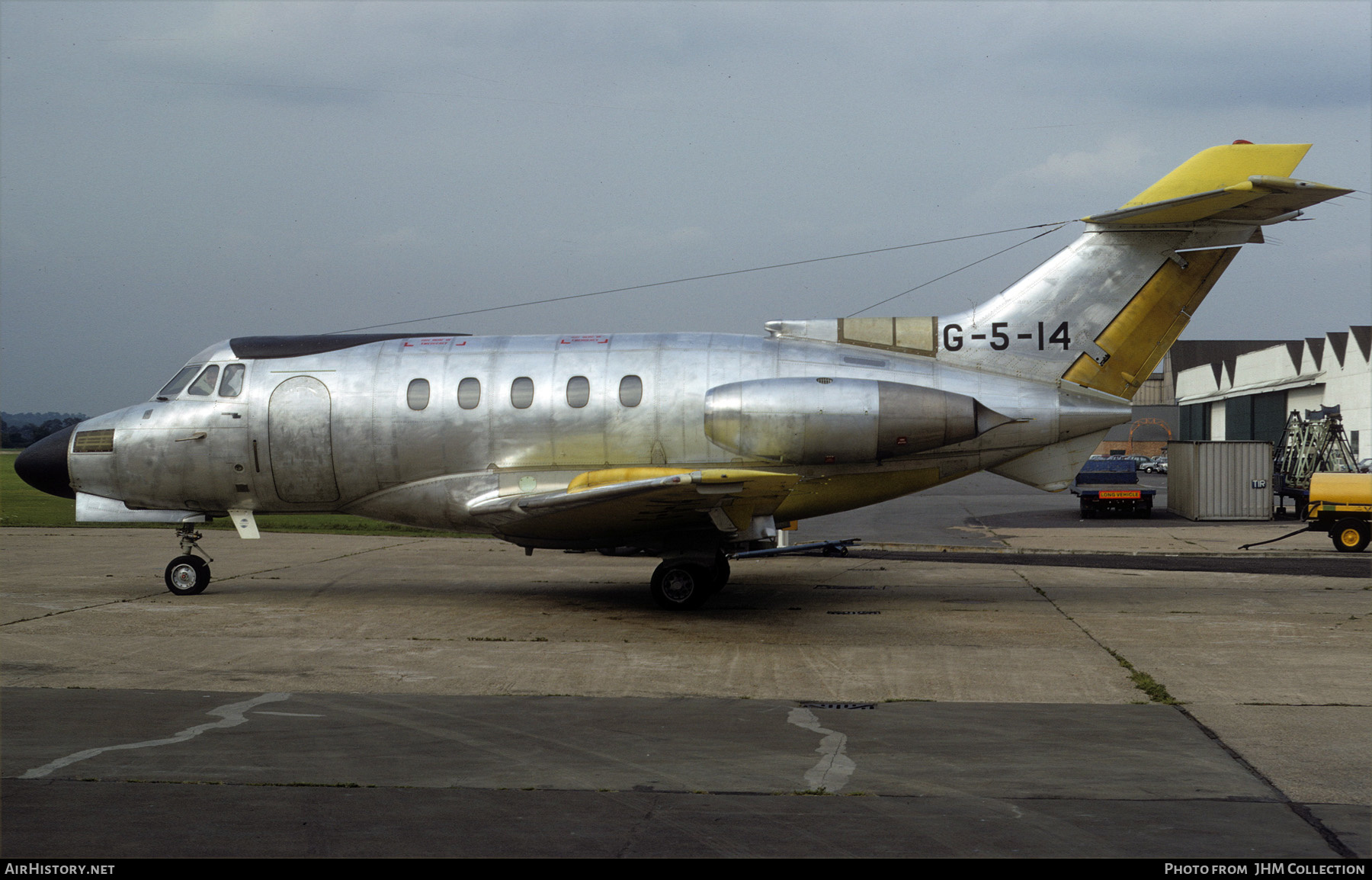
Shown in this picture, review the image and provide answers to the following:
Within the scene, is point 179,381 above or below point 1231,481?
above

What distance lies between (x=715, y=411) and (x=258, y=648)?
590cm

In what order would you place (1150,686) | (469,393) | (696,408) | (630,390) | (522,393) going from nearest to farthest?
(1150,686)
(696,408)
(630,390)
(522,393)
(469,393)

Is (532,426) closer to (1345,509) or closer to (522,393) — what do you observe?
(522,393)

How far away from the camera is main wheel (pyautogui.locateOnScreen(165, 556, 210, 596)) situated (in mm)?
15109

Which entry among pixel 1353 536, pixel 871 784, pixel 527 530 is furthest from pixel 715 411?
pixel 1353 536

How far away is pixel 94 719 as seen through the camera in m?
8.11

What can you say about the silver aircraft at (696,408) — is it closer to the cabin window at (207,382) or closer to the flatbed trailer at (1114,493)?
the cabin window at (207,382)

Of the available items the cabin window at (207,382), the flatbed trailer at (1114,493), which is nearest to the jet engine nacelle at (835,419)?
the cabin window at (207,382)

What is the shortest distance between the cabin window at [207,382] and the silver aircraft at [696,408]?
0.10 feet

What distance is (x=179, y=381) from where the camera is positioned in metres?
15.1

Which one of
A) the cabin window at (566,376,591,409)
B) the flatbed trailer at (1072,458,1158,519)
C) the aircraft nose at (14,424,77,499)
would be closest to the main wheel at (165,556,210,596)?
the aircraft nose at (14,424,77,499)

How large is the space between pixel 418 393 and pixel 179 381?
367cm

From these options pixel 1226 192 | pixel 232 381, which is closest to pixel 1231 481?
pixel 1226 192
